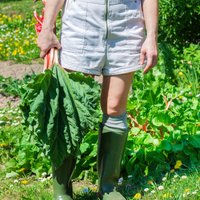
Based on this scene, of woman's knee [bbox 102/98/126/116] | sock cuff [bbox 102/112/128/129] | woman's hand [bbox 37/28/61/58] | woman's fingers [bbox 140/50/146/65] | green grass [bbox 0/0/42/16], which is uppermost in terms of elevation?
woman's hand [bbox 37/28/61/58]

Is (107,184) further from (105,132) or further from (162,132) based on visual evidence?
(162,132)

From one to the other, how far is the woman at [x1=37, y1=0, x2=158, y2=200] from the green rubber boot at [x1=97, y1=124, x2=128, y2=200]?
16cm

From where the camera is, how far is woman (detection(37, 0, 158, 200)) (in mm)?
3346

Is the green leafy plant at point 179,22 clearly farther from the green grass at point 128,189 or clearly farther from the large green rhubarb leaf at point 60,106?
the large green rhubarb leaf at point 60,106

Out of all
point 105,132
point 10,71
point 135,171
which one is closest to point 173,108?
point 135,171

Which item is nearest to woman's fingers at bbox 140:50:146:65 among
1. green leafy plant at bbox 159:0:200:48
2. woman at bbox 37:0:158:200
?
woman at bbox 37:0:158:200

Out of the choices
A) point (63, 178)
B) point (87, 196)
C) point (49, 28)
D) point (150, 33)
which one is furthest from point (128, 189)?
point (49, 28)

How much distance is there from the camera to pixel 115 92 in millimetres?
3471

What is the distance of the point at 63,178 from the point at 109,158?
0.28 metres

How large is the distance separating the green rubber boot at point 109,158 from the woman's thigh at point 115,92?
0.47 ft

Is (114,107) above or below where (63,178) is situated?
above

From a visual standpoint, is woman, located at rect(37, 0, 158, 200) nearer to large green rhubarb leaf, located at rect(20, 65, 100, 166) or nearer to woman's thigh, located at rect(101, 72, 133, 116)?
woman's thigh, located at rect(101, 72, 133, 116)

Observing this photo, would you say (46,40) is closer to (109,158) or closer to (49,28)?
(49,28)

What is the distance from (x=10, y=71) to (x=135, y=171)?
137 inches
